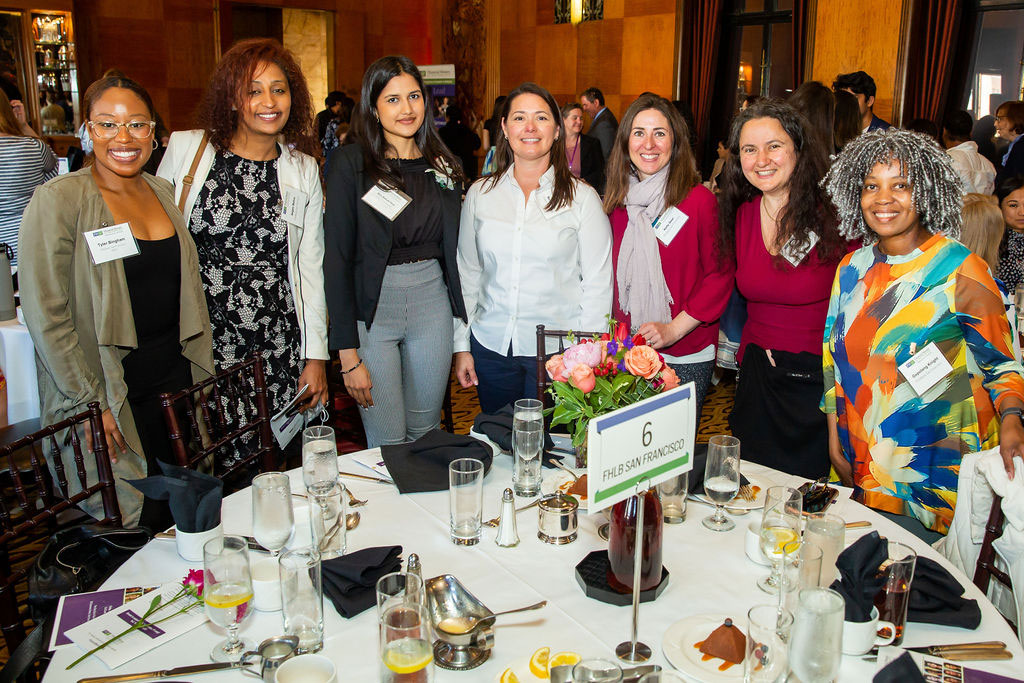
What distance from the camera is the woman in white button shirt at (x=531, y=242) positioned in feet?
9.32

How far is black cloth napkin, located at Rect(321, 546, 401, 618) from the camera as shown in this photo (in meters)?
1.48

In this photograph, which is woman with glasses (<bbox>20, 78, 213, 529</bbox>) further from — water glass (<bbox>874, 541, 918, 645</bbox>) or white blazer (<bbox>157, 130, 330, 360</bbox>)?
water glass (<bbox>874, 541, 918, 645</bbox>)

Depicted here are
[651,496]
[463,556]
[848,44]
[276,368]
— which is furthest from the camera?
[848,44]

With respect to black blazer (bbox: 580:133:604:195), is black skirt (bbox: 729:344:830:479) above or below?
below

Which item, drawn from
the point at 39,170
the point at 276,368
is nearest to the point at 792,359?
the point at 276,368

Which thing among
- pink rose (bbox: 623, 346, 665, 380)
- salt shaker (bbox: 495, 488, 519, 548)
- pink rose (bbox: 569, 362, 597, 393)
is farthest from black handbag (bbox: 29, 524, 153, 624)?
pink rose (bbox: 623, 346, 665, 380)

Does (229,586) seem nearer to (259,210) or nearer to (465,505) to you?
(465,505)

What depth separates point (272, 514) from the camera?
5.10 feet

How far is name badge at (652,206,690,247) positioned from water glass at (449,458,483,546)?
1435 mm

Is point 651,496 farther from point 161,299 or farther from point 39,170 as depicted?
point 39,170

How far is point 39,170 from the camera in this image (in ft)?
13.8

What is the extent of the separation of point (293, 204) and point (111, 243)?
1.95ft

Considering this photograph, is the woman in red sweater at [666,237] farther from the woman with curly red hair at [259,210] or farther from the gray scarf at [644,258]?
the woman with curly red hair at [259,210]

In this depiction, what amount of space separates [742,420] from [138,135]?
7.10ft
